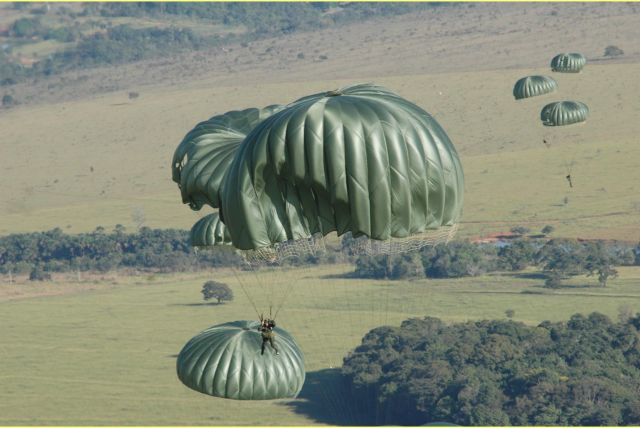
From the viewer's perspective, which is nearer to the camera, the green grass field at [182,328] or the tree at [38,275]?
the green grass field at [182,328]

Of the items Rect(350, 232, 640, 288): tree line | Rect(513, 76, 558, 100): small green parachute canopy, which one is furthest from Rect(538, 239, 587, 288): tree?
Rect(513, 76, 558, 100): small green parachute canopy

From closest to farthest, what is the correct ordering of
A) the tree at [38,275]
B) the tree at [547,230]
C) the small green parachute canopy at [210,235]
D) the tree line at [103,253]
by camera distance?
the small green parachute canopy at [210,235] < the tree at [38,275] < the tree at [547,230] < the tree line at [103,253]

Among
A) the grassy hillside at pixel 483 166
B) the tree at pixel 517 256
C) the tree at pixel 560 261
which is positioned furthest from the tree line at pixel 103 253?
the tree at pixel 560 261

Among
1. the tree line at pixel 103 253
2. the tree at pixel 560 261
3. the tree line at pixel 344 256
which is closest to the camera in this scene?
the tree at pixel 560 261

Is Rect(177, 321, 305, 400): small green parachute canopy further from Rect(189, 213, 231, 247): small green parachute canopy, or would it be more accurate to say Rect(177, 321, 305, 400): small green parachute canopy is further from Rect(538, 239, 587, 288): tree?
Rect(538, 239, 587, 288): tree

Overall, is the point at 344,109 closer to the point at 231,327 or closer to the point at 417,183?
the point at 417,183

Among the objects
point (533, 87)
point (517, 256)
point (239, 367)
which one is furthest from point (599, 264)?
point (239, 367)

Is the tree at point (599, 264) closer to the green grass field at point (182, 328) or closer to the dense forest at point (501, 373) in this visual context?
the green grass field at point (182, 328)
